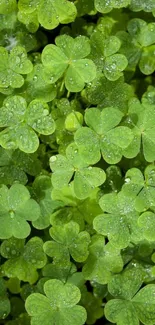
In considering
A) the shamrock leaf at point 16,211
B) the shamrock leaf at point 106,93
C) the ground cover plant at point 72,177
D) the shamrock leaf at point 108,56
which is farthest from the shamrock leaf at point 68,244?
the shamrock leaf at point 108,56

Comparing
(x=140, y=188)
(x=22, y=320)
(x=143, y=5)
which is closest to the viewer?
(x=140, y=188)

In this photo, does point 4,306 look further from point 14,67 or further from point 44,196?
point 14,67

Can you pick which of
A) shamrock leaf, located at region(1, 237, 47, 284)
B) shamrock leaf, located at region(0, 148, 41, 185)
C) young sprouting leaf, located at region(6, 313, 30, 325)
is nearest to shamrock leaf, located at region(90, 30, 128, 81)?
shamrock leaf, located at region(0, 148, 41, 185)

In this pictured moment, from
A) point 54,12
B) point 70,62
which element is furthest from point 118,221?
point 54,12

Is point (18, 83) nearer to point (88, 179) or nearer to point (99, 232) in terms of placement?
point (88, 179)

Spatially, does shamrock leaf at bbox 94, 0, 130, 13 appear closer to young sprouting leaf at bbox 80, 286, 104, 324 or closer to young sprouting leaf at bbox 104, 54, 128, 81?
young sprouting leaf at bbox 104, 54, 128, 81

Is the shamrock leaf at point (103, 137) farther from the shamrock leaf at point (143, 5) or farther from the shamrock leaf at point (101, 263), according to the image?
the shamrock leaf at point (143, 5)
